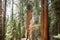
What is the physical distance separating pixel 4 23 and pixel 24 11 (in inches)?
13.6

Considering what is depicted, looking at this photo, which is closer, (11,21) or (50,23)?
(50,23)

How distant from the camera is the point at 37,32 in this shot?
1.91 m

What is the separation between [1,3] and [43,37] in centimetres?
80

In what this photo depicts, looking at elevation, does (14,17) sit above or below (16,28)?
above

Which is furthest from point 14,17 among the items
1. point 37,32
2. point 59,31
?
point 59,31

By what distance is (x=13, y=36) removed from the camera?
2076 millimetres

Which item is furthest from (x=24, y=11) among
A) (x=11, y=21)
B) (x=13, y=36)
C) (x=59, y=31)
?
(x=59, y=31)

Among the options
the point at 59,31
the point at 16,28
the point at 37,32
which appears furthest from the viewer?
the point at 16,28

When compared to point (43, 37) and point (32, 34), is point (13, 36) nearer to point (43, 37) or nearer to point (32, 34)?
point (32, 34)

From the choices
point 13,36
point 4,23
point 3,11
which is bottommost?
point 13,36

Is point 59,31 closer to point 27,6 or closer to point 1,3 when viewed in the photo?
point 27,6

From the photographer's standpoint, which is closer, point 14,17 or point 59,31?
point 59,31

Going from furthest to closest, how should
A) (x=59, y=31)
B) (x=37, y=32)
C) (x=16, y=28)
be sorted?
(x=16, y=28)
(x=37, y=32)
(x=59, y=31)

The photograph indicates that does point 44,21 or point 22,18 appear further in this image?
point 22,18
